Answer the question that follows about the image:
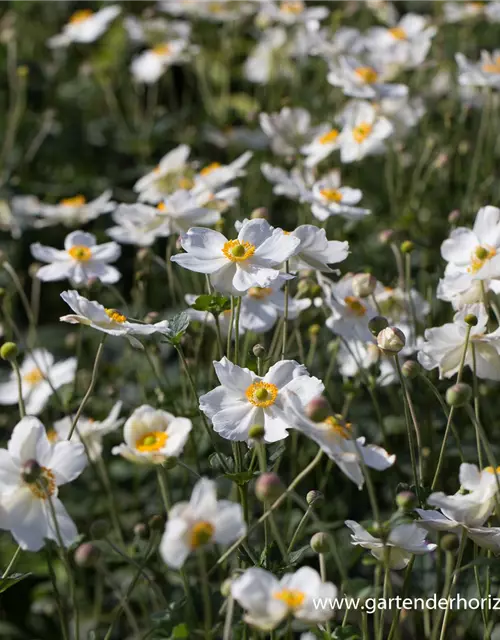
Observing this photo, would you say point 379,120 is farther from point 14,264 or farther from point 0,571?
point 0,571

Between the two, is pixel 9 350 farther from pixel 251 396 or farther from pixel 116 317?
pixel 251 396

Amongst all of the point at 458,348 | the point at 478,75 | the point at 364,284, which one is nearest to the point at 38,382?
the point at 364,284

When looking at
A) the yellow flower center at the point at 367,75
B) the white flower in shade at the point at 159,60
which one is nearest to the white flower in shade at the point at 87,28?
the white flower in shade at the point at 159,60

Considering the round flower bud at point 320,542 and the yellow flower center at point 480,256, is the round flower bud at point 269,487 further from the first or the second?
the yellow flower center at point 480,256

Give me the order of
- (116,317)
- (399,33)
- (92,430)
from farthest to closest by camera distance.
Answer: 1. (399,33)
2. (92,430)
3. (116,317)

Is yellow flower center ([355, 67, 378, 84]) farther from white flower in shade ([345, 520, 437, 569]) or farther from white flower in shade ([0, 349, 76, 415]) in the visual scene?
white flower in shade ([345, 520, 437, 569])

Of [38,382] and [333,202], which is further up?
[333,202]
